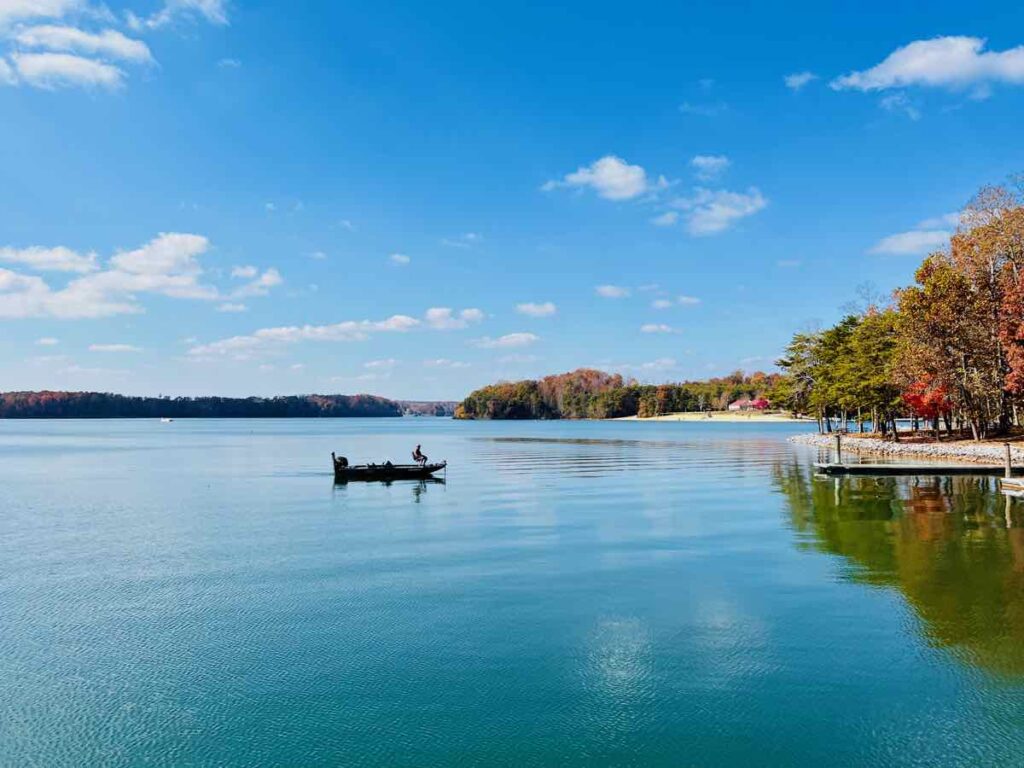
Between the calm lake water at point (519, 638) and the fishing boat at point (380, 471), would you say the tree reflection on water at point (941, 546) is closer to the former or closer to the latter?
the calm lake water at point (519, 638)

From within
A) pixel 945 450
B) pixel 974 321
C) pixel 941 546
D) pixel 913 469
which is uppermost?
pixel 974 321

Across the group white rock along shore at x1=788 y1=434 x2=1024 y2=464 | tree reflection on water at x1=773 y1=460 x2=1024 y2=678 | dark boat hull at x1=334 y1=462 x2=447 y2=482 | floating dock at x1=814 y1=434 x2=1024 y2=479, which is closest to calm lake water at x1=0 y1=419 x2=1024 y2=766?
tree reflection on water at x1=773 y1=460 x2=1024 y2=678

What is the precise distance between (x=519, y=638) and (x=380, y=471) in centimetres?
3260

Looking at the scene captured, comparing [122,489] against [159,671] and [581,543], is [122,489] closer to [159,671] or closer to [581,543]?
[581,543]

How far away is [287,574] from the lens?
20.3m

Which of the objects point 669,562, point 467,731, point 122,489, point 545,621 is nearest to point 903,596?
point 669,562

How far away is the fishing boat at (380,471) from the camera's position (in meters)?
45.2

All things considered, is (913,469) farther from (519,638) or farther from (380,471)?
(519,638)

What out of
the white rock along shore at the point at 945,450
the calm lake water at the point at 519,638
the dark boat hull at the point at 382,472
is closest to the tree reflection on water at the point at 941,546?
the calm lake water at the point at 519,638

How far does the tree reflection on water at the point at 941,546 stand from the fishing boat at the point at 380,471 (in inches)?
812

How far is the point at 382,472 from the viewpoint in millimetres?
46000

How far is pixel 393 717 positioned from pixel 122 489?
36.8m

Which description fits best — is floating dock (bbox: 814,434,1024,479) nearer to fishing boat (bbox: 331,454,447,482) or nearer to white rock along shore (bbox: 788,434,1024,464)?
white rock along shore (bbox: 788,434,1024,464)

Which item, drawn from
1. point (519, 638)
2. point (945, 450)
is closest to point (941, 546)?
point (519, 638)
